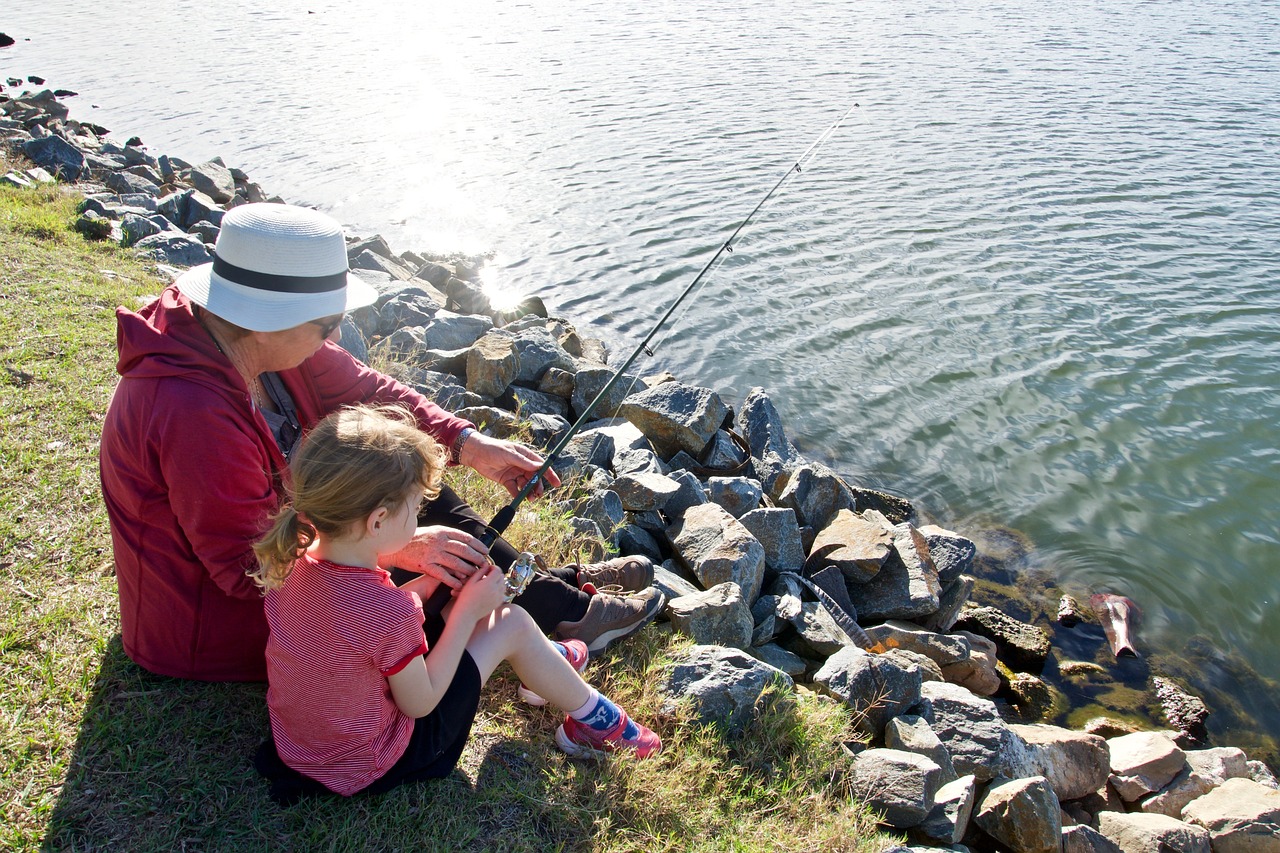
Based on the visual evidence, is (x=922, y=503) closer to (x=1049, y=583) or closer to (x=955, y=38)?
(x=1049, y=583)

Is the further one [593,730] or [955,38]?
[955,38]

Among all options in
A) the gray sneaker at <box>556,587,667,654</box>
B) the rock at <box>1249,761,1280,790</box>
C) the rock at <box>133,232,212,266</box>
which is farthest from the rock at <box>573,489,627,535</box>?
the rock at <box>133,232,212,266</box>

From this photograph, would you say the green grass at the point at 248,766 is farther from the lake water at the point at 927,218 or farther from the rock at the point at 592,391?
the lake water at the point at 927,218

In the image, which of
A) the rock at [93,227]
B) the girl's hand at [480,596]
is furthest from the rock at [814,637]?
the rock at [93,227]

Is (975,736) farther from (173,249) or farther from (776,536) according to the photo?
(173,249)

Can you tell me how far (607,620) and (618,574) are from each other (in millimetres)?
355

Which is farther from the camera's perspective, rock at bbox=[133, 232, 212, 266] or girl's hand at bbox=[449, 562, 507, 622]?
rock at bbox=[133, 232, 212, 266]

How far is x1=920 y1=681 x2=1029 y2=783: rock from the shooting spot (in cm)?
369

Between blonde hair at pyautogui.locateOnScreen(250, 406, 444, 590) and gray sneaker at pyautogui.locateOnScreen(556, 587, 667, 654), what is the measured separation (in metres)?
1.10

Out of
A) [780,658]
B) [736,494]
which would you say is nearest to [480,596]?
[780,658]

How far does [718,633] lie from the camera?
3.82m

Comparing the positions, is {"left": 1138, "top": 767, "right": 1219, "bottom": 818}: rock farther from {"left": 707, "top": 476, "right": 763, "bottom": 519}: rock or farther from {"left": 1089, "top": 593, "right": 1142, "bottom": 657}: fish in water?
{"left": 707, "top": 476, "right": 763, "bottom": 519}: rock

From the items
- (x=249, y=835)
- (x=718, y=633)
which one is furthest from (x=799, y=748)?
(x=249, y=835)

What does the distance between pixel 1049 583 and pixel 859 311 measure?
347 centimetres
